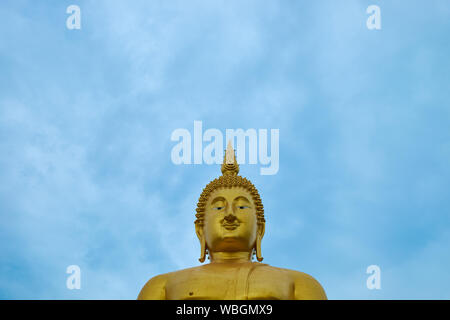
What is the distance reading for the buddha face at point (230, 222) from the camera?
13.0 m

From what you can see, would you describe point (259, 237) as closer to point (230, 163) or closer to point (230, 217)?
point (230, 217)

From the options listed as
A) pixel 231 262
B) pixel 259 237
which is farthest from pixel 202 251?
pixel 259 237

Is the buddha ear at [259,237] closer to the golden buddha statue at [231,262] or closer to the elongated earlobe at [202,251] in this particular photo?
the golden buddha statue at [231,262]

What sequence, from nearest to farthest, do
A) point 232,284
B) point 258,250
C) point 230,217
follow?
point 232,284 → point 230,217 → point 258,250

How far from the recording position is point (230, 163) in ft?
47.7

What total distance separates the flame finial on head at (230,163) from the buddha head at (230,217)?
8 centimetres

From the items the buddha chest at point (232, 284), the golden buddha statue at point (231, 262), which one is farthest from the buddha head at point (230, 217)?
the buddha chest at point (232, 284)

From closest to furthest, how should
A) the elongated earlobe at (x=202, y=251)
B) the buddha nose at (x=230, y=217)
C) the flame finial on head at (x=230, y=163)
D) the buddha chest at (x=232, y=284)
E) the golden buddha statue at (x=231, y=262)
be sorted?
the buddha chest at (x=232, y=284)
the golden buddha statue at (x=231, y=262)
the buddha nose at (x=230, y=217)
the elongated earlobe at (x=202, y=251)
the flame finial on head at (x=230, y=163)

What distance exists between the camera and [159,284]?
12.7m

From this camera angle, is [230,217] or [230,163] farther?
[230,163]

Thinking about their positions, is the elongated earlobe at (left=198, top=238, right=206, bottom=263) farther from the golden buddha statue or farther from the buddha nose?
the buddha nose

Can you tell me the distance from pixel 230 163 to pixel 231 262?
2473 mm

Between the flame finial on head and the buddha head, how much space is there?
78 millimetres
